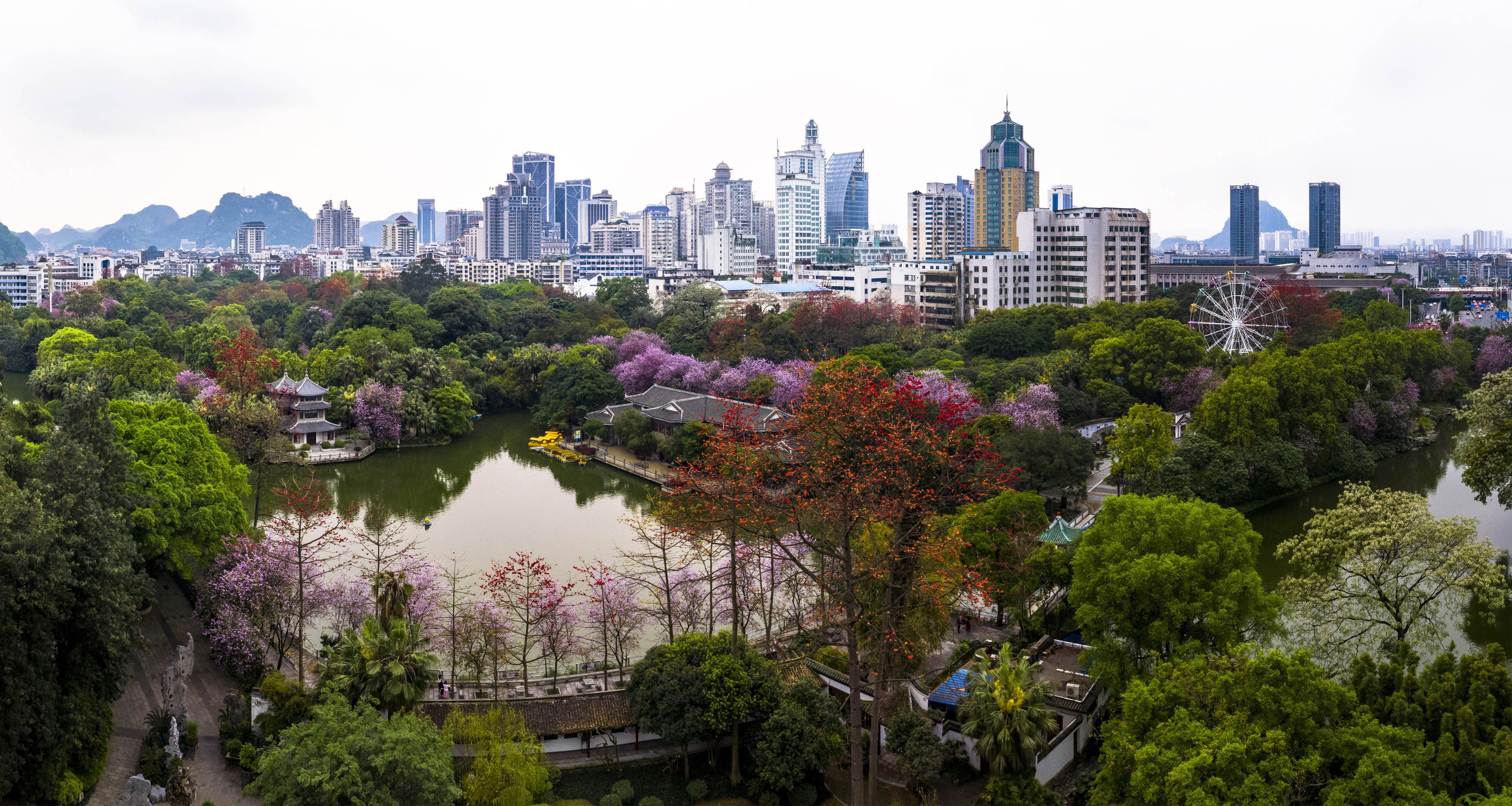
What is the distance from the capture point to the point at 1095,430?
2212cm

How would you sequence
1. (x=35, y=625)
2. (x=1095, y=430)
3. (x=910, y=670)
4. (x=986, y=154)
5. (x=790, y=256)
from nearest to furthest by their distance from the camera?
(x=35, y=625), (x=910, y=670), (x=1095, y=430), (x=986, y=154), (x=790, y=256)

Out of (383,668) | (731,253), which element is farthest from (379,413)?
(731,253)

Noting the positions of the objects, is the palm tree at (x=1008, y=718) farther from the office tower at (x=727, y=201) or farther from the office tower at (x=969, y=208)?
the office tower at (x=727, y=201)

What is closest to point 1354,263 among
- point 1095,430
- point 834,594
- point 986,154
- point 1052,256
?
point 986,154

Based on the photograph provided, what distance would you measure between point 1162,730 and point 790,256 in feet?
252

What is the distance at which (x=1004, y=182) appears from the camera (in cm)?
7044

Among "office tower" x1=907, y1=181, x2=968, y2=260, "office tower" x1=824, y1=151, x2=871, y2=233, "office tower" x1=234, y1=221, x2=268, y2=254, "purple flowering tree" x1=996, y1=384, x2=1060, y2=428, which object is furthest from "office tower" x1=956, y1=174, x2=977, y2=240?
"office tower" x1=234, y1=221, x2=268, y2=254

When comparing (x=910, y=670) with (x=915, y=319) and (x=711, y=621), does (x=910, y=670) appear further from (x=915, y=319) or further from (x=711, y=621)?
(x=915, y=319)

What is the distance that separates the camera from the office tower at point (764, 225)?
101 meters

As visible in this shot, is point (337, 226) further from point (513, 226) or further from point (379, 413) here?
point (379, 413)

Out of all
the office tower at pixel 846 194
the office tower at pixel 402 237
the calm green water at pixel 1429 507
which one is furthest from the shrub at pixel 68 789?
the office tower at pixel 402 237

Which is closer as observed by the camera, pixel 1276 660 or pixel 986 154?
pixel 1276 660

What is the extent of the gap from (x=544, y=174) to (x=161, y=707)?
127 metres

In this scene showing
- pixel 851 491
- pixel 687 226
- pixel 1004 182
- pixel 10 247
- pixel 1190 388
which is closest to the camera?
pixel 851 491
